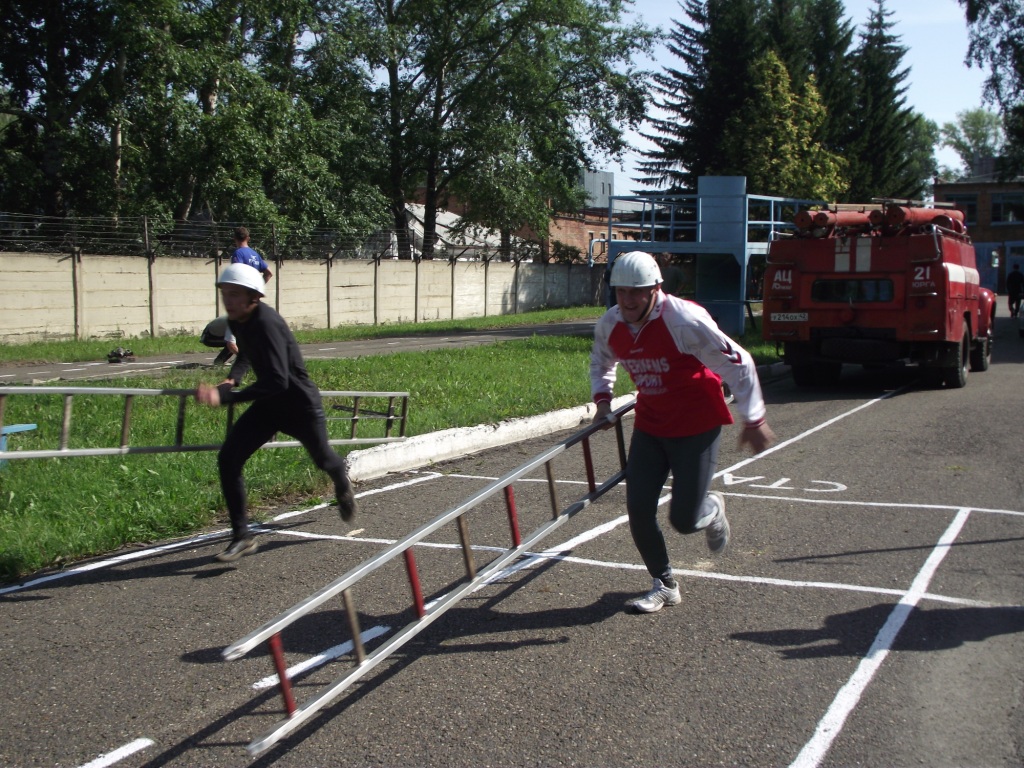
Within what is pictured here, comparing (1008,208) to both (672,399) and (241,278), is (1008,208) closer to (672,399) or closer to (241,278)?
(672,399)

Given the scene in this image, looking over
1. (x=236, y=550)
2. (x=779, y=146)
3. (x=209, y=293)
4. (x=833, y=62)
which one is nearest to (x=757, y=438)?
(x=236, y=550)

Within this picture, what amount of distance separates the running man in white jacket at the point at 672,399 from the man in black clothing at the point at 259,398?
198 cm

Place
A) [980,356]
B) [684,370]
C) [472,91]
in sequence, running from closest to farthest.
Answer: [684,370], [980,356], [472,91]

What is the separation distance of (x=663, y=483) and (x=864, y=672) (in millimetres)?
1314

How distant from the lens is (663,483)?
204 inches

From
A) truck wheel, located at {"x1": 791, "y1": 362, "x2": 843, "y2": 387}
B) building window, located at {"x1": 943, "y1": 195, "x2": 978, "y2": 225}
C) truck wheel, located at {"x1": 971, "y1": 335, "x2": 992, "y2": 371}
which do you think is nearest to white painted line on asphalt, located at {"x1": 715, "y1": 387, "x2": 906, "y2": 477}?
truck wheel, located at {"x1": 791, "y1": 362, "x2": 843, "y2": 387}

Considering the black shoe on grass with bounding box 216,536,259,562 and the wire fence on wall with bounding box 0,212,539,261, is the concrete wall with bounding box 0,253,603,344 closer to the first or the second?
the wire fence on wall with bounding box 0,212,539,261

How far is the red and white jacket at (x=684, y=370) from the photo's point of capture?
4934 millimetres

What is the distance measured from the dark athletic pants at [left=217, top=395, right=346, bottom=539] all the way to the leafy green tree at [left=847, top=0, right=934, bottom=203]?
148 feet

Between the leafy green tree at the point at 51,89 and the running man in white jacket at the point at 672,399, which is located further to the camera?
the leafy green tree at the point at 51,89

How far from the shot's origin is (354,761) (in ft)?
12.2

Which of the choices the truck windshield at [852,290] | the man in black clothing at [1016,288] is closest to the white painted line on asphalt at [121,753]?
the truck windshield at [852,290]

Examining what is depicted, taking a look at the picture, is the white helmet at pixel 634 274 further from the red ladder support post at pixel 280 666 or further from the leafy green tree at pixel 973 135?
the leafy green tree at pixel 973 135

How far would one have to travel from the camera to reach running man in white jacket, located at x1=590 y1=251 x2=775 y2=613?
16.2 ft
